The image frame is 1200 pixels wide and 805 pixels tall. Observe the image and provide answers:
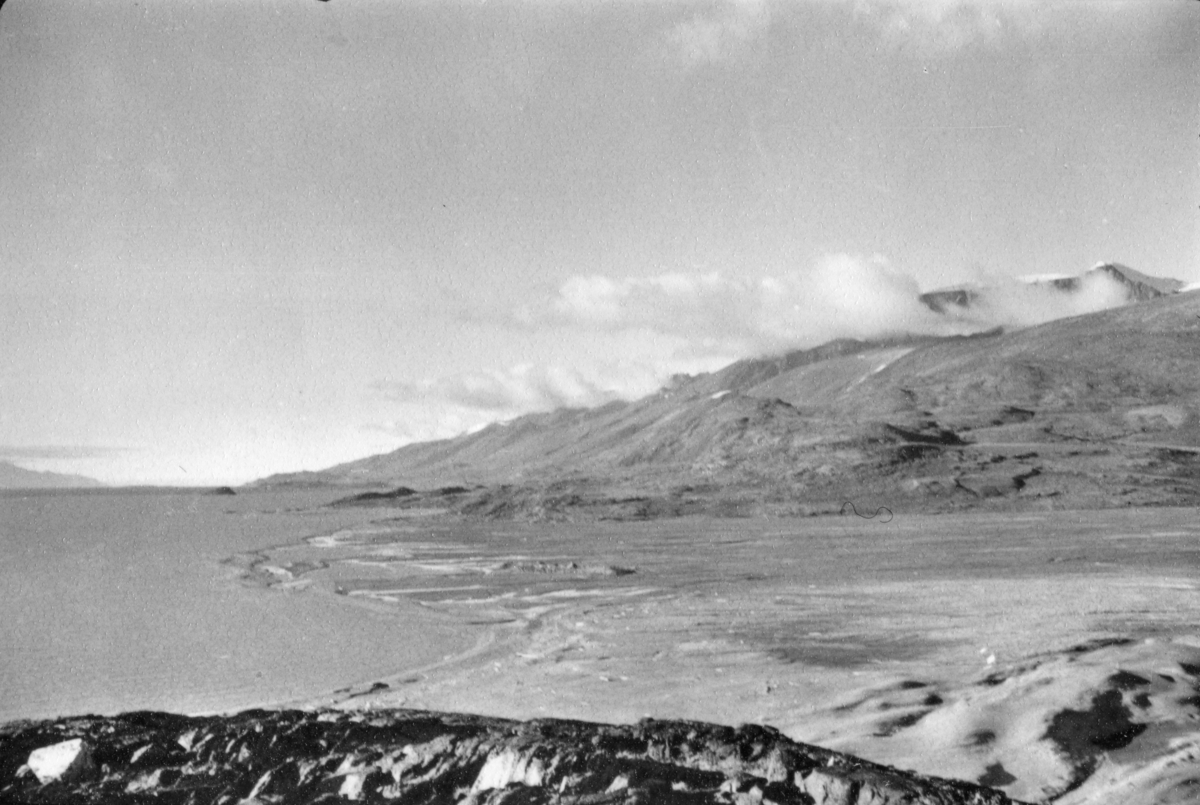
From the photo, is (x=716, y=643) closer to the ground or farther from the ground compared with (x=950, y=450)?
closer to the ground

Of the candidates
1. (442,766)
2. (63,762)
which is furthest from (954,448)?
(63,762)

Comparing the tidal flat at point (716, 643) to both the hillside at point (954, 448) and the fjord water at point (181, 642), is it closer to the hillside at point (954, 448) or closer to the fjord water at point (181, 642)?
the fjord water at point (181, 642)

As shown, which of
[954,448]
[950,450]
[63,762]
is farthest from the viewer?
[954,448]

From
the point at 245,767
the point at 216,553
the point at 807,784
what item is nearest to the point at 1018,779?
the point at 807,784

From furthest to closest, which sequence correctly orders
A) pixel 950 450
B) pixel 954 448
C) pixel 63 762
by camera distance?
pixel 954 448, pixel 950 450, pixel 63 762

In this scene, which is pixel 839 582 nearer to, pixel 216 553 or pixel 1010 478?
pixel 216 553

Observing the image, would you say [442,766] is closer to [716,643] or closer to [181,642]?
[716,643]
